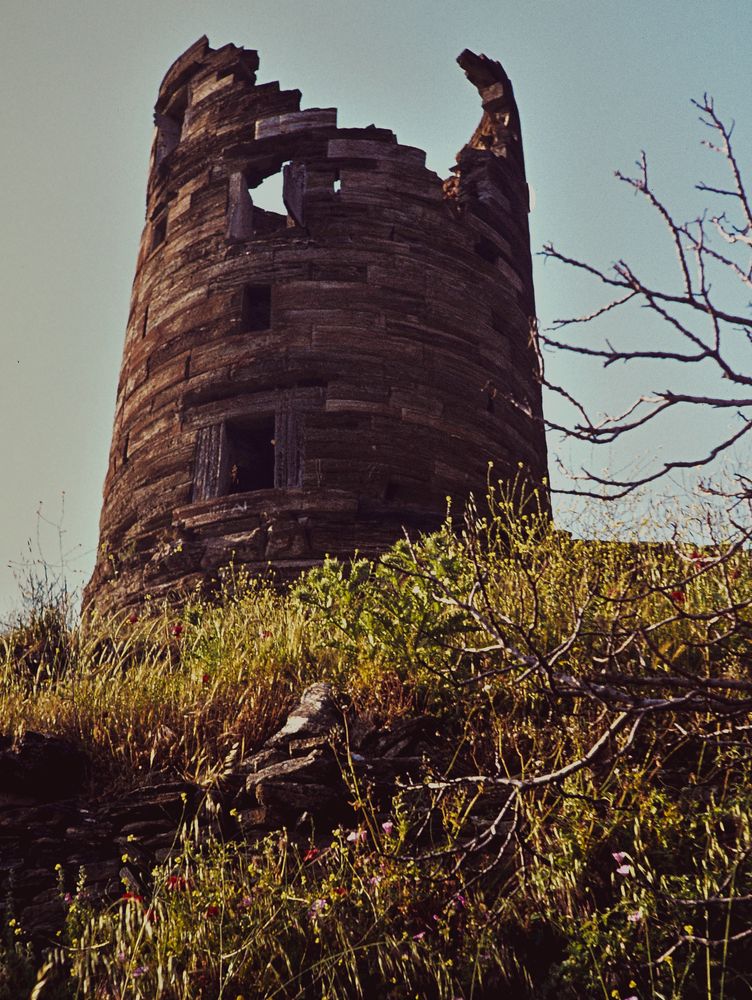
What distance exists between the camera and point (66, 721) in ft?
15.6

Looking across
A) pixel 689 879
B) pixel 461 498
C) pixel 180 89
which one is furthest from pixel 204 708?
pixel 180 89

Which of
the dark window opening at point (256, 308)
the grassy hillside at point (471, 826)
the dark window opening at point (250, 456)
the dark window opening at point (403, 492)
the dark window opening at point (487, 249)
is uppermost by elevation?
the dark window opening at point (487, 249)

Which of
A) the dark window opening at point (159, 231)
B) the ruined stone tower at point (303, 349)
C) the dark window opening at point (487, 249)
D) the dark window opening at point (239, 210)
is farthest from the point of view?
the dark window opening at point (159, 231)

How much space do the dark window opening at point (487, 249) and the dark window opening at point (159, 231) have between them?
3925mm

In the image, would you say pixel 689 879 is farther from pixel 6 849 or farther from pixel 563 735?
pixel 6 849

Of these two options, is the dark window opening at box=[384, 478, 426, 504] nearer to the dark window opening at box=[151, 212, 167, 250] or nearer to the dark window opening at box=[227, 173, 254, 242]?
the dark window opening at box=[227, 173, 254, 242]

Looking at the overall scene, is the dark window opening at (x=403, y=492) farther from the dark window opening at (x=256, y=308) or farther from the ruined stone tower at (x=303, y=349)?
the dark window opening at (x=256, y=308)

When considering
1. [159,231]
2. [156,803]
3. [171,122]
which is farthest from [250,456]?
[156,803]

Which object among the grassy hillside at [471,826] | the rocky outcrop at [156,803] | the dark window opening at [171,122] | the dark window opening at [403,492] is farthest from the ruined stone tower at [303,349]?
the rocky outcrop at [156,803]

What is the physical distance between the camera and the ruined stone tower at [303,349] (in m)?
9.47

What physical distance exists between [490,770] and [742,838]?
3.42ft

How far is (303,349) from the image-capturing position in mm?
9984

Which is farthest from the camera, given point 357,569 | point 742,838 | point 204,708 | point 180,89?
point 180,89

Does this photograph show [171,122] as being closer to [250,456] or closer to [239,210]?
[239,210]
